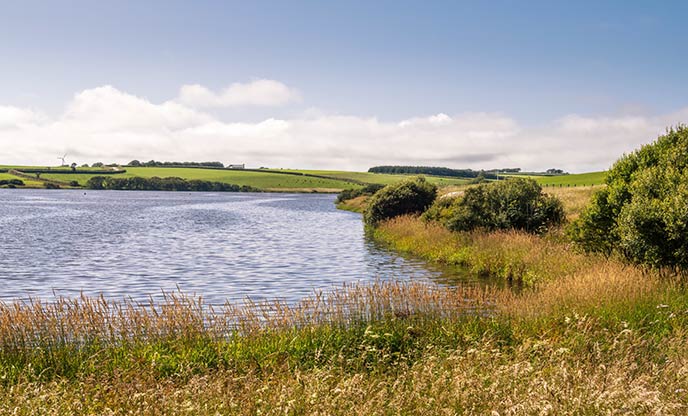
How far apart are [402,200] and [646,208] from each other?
40.7 metres

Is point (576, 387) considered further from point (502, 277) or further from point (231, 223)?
point (231, 223)

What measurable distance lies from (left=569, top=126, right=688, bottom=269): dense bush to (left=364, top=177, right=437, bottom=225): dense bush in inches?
1370

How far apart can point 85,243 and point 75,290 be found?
23409mm

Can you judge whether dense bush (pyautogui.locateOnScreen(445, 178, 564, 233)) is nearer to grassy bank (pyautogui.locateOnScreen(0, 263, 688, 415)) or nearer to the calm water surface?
the calm water surface

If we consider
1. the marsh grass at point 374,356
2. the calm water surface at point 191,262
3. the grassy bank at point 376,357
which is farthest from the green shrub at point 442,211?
the grassy bank at point 376,357

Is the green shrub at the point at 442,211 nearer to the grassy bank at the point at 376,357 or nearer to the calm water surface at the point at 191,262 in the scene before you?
the calm water surface at the point at 191,262

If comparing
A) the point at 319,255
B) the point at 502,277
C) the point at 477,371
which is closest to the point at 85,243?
the point at 319,255

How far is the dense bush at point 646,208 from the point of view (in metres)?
21.4

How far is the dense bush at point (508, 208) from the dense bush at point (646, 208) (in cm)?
1226

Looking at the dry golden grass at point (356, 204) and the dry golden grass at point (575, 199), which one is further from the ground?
the dry golden grass at point (575, 199)

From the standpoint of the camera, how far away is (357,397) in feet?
29.4

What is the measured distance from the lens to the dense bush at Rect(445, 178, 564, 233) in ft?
131

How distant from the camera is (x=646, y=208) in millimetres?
21953

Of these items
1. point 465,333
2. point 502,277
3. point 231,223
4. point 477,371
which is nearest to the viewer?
point 477,371
